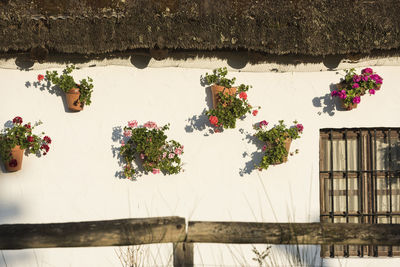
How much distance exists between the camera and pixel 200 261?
424 centimetres

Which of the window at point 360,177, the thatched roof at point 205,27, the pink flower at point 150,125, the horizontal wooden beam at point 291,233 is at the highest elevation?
the thatched roof at point 205,27

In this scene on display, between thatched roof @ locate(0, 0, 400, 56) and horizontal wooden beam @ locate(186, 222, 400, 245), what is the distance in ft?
6.32

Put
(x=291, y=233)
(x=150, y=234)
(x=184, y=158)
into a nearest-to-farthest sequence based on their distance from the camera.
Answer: (x=150, y=234)
(x=291, y=233)
(x=184, y=158)

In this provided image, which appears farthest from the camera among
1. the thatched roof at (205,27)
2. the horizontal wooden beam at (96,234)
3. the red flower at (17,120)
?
the red flower at (17,120)

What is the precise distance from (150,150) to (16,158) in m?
1.29

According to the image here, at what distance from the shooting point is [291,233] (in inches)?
106

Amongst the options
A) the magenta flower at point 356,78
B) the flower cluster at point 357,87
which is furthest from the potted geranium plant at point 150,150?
the magenta flower at point 356,78

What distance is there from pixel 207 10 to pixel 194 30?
9.0 inches

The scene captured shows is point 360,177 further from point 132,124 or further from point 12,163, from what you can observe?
point 12,163

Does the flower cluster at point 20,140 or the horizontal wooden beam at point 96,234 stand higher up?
the flower cluster at point 20,140

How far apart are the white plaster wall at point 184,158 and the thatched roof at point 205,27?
342 millimetres

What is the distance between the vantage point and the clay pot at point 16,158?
4.13 metres

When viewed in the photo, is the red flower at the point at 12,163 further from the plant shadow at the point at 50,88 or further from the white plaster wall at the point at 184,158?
the plant shadow at the point at 50,88

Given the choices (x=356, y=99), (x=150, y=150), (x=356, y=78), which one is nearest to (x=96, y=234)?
(x=150, y=150)
